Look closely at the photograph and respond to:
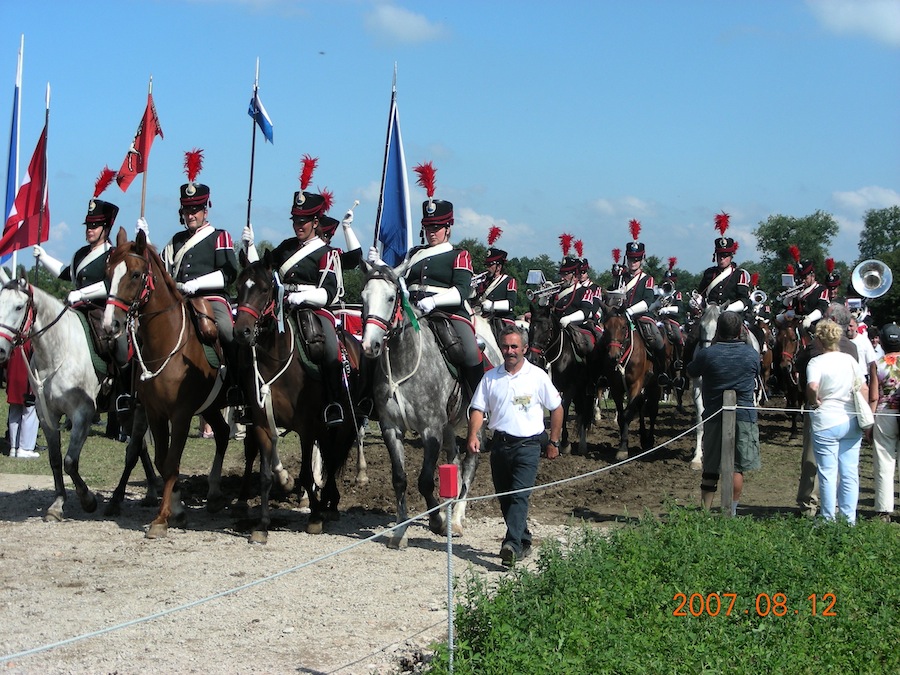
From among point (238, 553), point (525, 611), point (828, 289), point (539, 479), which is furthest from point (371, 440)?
point (525, 611)

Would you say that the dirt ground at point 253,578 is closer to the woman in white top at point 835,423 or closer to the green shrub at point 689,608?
the green shrub at point 689,608

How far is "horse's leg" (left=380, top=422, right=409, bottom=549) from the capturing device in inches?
391

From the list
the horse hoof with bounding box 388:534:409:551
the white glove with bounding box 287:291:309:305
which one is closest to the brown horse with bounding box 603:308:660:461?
the horse hoof with bounding box 388:534:409:551

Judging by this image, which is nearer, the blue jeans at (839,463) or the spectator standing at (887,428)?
the blue jeans at (839,463)

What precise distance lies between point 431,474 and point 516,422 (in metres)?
1.56

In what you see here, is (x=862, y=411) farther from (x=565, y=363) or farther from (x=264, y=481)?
(x=565, y=363)

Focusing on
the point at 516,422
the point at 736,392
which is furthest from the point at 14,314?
the point at 736,392

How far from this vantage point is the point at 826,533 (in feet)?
29.2

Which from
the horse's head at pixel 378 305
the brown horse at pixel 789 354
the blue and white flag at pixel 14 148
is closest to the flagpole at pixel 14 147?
the blue and white flag at pixel 14 148

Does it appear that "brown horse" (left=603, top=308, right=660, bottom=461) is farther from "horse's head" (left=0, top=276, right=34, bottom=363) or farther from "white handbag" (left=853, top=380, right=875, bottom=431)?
"horse's head" (left=0, top=276, right=34, bottom=363)

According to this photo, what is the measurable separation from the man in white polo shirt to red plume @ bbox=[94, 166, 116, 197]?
5.91 m

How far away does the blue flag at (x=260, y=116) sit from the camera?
1402 cm

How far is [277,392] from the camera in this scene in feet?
35.2

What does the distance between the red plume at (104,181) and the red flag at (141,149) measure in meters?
0.23
